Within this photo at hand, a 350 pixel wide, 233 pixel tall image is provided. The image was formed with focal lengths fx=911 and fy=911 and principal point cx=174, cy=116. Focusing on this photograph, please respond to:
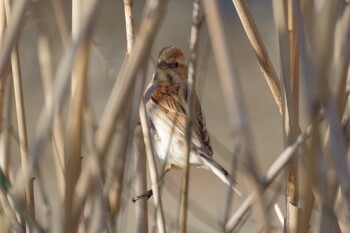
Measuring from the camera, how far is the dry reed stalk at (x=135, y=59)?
158 cm

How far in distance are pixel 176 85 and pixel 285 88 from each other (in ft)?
5.24

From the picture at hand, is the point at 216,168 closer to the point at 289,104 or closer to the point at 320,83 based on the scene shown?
the point at 289,104

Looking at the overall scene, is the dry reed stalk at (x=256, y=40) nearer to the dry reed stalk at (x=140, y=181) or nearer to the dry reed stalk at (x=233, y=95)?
the dry reed stalk at (x=140, y=181)

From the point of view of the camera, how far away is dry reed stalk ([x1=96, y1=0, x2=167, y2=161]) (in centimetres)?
158

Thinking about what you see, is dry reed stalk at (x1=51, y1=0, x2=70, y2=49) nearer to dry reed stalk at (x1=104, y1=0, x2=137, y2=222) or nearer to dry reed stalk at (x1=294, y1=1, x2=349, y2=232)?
dry reed stalk at (x1=104, y1=0, x2=137, y2=222)

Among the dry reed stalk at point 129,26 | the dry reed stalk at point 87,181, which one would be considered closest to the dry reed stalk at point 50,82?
the dry reed stalk at point 129,26

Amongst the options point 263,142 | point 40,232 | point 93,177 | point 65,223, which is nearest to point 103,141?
point 93,177

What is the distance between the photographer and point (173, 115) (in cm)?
355

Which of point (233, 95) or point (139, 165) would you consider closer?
point (233, 95)

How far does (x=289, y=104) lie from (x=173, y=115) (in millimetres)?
1478

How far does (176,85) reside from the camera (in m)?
3.64

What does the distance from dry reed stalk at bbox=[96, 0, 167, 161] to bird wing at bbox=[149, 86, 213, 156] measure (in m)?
1.62

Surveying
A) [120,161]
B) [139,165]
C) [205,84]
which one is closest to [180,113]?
[139,165]

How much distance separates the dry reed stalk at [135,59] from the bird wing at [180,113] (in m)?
1.62
